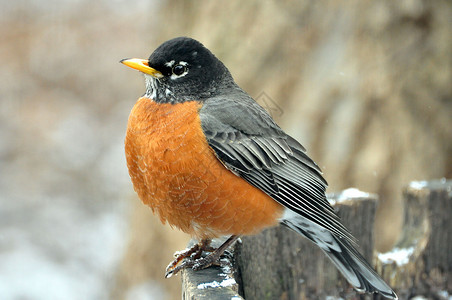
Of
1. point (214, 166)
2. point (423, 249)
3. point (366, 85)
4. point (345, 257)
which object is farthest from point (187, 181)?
point (366, 85)

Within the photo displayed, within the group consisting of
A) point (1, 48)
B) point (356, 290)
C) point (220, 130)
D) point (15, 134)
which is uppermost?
point (1, 48)

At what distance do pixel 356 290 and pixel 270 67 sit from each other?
10.3 feet

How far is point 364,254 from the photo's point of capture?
3686mm

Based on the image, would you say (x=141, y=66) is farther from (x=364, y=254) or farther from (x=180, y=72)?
(x=364, y=254)

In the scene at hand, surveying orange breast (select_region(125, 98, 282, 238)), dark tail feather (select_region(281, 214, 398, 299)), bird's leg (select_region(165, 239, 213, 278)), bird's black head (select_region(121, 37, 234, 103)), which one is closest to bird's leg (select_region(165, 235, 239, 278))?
bird's leg (select_region(165, 239, 213, 278))

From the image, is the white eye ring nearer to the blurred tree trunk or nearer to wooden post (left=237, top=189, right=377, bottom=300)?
wooden post (left=237, top=189, right=377, bottom=300)

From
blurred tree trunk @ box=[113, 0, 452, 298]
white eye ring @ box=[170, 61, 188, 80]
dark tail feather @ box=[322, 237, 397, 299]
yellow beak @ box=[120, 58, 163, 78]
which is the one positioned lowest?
dark tail feather @ box=[322, 237, 397, 299]

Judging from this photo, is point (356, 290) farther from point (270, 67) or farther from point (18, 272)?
point (18, 272)

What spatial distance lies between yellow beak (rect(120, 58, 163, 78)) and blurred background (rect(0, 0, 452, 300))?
5.52 ft

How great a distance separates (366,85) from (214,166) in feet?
10.6

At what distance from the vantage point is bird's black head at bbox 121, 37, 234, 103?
3299 millimetres

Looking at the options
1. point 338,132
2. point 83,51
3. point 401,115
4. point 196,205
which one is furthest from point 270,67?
point 83,51

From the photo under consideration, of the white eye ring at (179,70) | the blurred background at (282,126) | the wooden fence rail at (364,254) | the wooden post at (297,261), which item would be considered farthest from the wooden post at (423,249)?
the white eye ring at (179,70)

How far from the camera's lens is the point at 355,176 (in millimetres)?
5977
